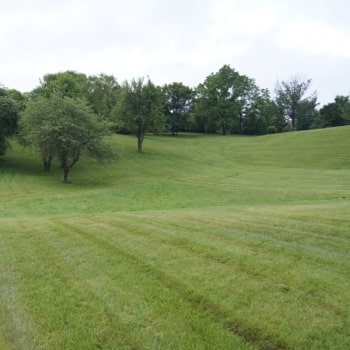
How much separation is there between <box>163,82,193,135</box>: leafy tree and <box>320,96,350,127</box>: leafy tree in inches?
1256

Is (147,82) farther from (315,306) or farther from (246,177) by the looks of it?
(315,306)

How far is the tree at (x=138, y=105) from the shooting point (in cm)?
3912

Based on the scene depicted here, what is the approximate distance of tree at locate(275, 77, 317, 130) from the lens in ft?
246

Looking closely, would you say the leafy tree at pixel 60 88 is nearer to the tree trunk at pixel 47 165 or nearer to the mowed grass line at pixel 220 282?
the tree trunk at pixel 47 165

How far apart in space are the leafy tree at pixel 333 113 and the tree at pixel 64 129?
62.3 metres

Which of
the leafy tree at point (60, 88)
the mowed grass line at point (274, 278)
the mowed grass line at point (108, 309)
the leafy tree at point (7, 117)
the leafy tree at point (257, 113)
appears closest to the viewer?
the mowed grass line at point (108, 309)

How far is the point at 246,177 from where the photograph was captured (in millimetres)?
26953

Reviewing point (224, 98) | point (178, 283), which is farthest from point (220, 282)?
point (224, 98)

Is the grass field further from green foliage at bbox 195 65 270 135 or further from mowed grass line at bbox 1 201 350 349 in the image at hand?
green foliage at bbox 195 65 270 135

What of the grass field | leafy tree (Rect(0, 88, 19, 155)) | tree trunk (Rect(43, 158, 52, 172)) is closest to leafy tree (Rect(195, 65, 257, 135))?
tree trunk (Rect(43, 158, 52, 172))

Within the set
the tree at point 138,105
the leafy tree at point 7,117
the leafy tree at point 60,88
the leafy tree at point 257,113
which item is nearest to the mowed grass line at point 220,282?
the leafy tree at point 7,117

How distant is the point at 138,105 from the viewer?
39438 millimetres

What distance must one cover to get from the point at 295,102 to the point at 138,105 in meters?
49.2

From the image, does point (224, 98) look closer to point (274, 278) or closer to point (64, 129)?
point (64, 129)
